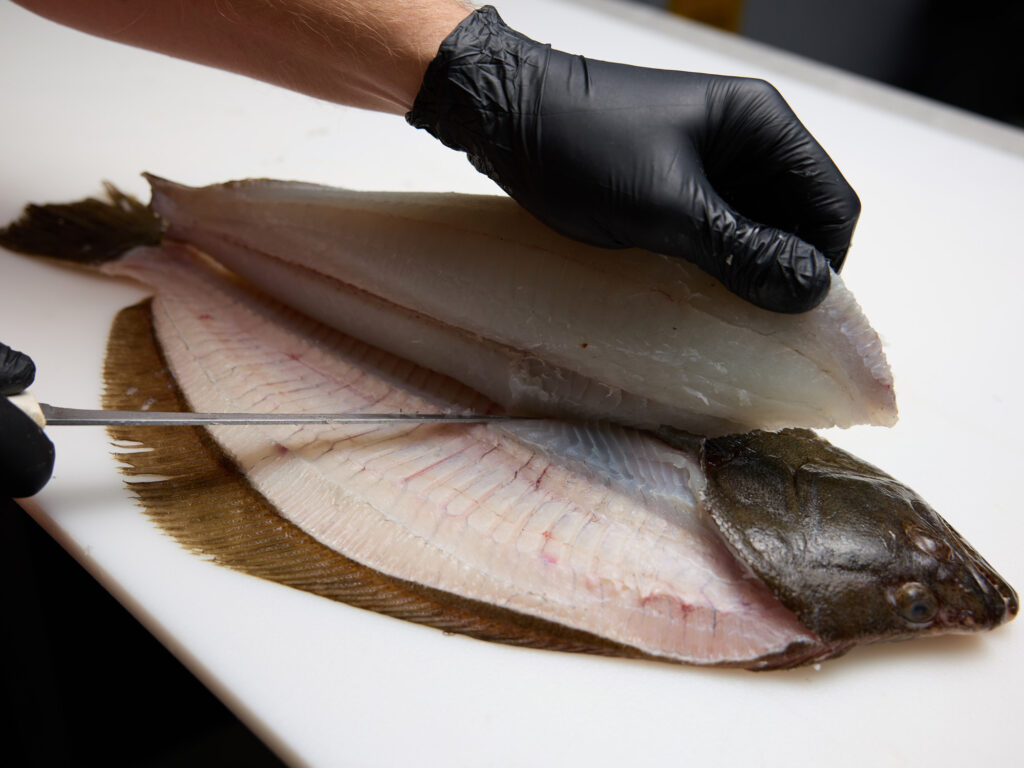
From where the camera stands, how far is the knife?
151cm

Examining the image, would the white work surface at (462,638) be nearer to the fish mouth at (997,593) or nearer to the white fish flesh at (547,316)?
the fish mouth at (997,593)

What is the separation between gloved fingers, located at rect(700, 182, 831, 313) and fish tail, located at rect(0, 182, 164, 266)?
1.65 metres

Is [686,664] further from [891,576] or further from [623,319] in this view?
[623,319]

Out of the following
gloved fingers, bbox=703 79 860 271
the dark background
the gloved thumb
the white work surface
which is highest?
the dark background

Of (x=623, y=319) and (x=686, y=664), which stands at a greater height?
(x=623, y=319)

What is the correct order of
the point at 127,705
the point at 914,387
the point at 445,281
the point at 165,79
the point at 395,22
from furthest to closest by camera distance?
the point at 165,79
the point at 914,387
the point at 127,705
the point at 445,281
the point at 395,22

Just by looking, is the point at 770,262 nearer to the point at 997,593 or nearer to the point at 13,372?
the point at 997,593

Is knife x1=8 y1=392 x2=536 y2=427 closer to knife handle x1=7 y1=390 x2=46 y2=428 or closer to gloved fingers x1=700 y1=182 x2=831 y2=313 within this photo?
knife handle x1=7 y1=390 x2=46 y2=428

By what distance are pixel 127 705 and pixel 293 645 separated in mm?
852

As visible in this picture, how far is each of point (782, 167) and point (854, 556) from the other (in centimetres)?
77

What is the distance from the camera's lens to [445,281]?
1.82 metres

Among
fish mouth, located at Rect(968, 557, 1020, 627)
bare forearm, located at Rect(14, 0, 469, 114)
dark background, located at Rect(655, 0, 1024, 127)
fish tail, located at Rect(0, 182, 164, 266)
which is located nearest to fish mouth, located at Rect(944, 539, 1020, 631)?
fish mouth, located at Rect(968, 557, 1020, 627)

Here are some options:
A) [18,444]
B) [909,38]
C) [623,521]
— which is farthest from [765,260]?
[909,38]

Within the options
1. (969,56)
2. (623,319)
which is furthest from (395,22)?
(969,56)
